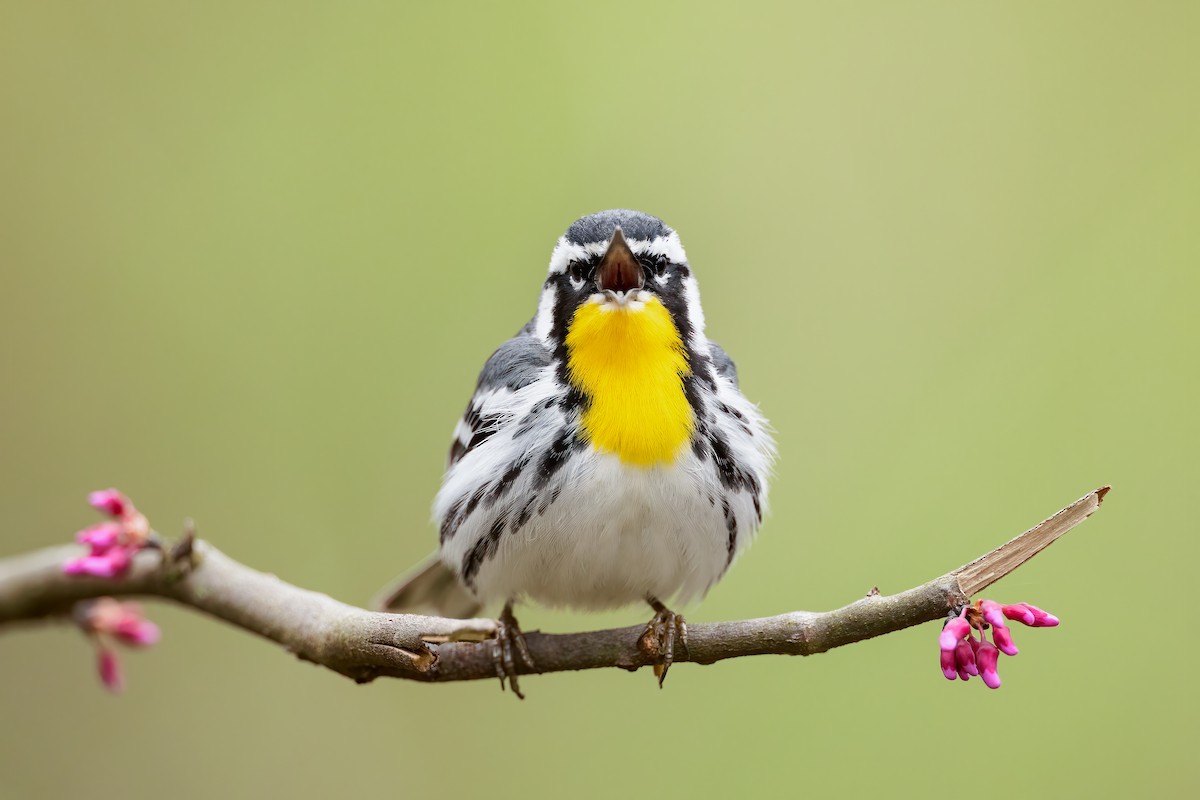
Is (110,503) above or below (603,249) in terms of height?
below

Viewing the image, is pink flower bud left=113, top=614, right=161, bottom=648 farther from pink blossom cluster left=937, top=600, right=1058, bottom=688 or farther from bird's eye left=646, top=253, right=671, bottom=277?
bird's eye left=646, top=253, right=671, bottom=277

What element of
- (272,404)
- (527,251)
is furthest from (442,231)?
(272,404)

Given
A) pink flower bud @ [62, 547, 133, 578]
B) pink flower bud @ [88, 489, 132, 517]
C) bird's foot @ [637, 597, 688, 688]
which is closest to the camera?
pink flower bud @ [62, 547, 133, 578]

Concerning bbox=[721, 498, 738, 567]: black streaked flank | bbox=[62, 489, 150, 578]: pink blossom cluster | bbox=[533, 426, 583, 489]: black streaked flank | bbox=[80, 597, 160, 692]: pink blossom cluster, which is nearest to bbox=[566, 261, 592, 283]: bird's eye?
bbox=[533, 426, 583, 489]: black streaked flank

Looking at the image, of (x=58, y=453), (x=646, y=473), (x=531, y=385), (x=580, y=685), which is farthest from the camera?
(x=58, y=453)

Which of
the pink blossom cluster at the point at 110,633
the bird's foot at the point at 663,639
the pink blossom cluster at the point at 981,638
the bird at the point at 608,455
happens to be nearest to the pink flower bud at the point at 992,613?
the pink blossom cluster at the point at 981,638

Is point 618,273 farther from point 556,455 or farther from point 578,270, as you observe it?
point 556,455

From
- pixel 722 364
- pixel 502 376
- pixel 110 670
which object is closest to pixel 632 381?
pixel 502 376

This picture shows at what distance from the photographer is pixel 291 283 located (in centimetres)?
624

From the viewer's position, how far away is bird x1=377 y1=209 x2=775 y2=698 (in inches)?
140

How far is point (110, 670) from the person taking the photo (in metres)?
2.58

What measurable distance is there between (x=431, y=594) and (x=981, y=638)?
104 inches

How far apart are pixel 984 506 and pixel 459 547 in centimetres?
244

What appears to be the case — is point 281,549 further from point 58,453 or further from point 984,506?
point 984,506
